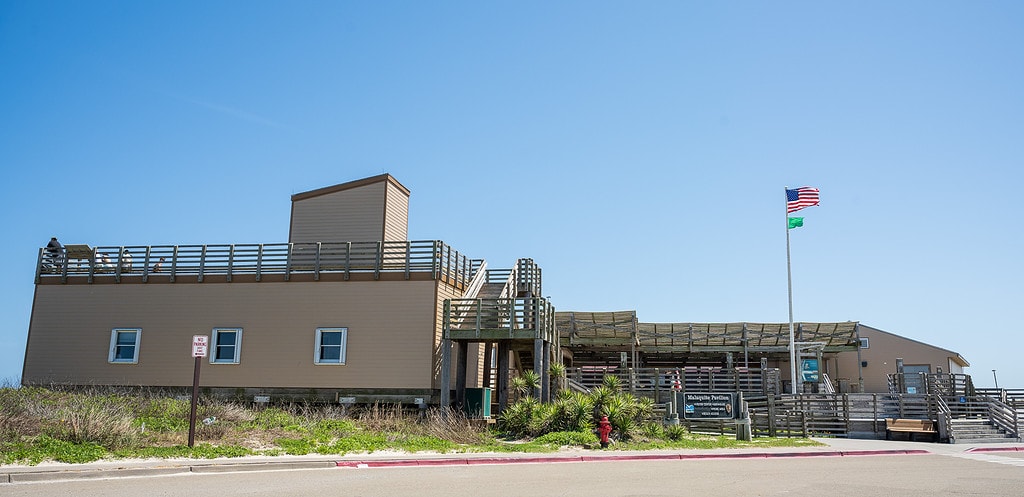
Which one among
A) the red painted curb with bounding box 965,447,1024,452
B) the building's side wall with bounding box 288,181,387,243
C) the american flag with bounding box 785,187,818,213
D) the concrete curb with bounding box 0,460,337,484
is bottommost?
the concrete curb with bounding box 0,460,337,484

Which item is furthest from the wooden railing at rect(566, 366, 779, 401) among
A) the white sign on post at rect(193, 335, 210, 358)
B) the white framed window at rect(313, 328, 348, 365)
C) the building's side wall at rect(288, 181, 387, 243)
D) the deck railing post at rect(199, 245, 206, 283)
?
the white sign on post at rect(193, 335, 210, 358)

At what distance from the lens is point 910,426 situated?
85.7 feet

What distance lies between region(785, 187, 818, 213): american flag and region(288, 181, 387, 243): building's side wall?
1627cm

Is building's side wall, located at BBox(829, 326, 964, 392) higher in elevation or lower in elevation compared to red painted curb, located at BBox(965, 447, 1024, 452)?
higher

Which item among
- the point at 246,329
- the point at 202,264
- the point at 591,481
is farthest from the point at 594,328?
the point at 591,481

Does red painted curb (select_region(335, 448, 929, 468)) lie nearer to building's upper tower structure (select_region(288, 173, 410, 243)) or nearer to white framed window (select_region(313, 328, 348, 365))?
white framed window (select_region(313, 328, 348, 365))

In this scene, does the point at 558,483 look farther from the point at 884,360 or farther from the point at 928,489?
the point at 884,360

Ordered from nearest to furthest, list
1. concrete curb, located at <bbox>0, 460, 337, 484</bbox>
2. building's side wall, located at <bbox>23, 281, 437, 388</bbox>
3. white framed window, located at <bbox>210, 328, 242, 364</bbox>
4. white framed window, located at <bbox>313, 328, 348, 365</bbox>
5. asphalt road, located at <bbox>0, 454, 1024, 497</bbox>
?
asphalt road, located at <bbox>0, 454, 1024, 497</bbox>
concrete curb, located at <bbox>0, 460, 337, 484</bbox>
building's side wall, located at <bbox>23, 281, 437, 388</bbox>
white framed window, located at <bbox>313, 328, 348, 365</bbox>
white framed window, located at <bbox>210, 328, 242, 364</bbox>

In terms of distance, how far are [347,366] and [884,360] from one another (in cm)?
2694

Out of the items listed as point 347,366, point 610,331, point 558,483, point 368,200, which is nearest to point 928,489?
point 558,483

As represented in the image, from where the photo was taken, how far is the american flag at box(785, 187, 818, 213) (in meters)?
33.4

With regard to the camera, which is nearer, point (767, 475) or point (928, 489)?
point (928, 489)

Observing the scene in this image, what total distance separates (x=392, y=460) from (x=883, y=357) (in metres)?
31.2

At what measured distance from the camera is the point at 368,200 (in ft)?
99.1
